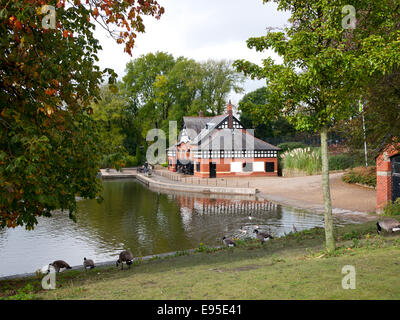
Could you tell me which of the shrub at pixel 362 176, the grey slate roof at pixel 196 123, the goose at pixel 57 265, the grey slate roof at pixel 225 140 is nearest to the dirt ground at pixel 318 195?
the shrub at pixel 362 176

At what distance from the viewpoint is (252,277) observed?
275 inches

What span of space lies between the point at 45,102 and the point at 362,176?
94.1 ft

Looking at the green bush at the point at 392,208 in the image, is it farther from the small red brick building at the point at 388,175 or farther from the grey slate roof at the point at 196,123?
the grey slate roof at the point at 196,123

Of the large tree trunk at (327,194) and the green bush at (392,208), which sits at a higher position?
the large tree trunk at (327,194)

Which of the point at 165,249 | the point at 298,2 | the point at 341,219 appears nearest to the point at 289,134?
the point at 341,219

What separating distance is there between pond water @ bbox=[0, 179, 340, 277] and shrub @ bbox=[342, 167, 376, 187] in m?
8.87

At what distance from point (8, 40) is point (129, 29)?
88.0 inches

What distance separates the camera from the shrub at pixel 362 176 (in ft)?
93.3

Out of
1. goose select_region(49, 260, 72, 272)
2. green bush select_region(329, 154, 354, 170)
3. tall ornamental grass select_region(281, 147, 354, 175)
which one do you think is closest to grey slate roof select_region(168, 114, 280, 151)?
tall ornamental grass select_region(281, 147, 354, 175)

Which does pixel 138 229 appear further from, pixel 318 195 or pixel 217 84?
pixel 217 84

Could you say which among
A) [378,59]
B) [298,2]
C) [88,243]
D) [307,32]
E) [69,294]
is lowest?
[88,243]

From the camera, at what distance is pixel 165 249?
15102 mm

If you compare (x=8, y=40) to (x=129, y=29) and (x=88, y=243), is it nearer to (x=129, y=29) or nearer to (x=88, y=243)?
(x=129, y=29)

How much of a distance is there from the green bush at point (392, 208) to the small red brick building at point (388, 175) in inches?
23.7
